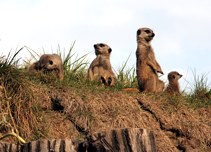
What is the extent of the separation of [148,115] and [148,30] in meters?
2.57

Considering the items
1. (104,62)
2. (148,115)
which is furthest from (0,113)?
(104,62)

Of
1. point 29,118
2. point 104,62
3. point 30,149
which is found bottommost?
point 30,149

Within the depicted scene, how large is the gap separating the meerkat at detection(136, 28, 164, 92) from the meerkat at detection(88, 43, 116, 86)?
50 centimetres

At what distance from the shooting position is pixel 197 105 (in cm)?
930

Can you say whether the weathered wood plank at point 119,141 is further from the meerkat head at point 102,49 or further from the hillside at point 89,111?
the meerkat head at point 102,49

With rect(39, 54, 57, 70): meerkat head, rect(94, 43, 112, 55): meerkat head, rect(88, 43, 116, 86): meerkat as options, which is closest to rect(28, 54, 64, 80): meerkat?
rect(39, 54, 57, 70): meerkat head

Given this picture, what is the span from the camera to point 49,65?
368 inches

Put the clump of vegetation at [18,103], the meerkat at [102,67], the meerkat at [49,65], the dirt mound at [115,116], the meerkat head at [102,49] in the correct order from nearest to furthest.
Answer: the clump of vegetation at [18,103] → the dirt mound at [115,116] → the meerkat at [49,65] → the meerkat at [102,67] → the meerkat head at [102,49]

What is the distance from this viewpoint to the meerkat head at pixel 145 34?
34.9ft

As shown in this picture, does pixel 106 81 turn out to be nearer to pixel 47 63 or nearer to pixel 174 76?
pixel 47 63

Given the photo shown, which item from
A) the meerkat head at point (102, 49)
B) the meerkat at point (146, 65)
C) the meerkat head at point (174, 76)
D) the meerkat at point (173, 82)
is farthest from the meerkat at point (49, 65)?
the meerkat head at point (174, 76)

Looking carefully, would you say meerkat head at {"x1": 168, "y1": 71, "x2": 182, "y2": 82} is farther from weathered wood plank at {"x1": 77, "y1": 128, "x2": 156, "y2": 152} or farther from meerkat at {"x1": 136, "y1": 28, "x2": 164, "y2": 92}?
weathered wood plank at {"x1": 77, "y1": 128, "x2": 156, "y2": 152}

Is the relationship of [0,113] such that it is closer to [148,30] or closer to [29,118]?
[29,118]

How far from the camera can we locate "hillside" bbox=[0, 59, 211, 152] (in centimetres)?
729
